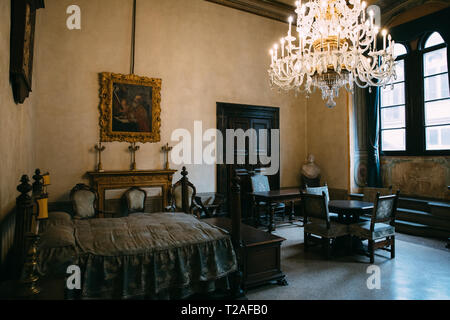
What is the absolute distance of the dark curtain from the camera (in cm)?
618

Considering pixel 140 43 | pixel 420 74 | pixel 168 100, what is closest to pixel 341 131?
pixel 420 74

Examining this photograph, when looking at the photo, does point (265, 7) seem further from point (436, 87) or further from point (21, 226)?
point (21, 226)

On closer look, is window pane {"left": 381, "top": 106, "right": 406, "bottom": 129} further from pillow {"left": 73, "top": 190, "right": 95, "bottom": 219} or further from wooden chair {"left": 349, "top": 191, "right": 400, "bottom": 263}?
pillow {"left": 73, "top": 190, "right": 95, "bottom": 219}

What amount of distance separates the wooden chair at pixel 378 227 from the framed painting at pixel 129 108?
390 cm

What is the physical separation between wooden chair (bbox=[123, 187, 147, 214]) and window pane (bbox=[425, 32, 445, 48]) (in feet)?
20.6

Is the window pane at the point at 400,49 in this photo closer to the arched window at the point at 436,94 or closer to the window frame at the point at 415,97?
the window frame at the point at 415,97

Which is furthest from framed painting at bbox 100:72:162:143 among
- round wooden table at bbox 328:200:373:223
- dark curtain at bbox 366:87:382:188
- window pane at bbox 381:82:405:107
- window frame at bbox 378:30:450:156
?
window frame at bbox 378:30:450:156

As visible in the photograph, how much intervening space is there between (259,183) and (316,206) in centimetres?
226

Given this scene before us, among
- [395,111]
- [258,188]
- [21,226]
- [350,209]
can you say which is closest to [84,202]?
[21,226]

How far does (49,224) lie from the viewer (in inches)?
114

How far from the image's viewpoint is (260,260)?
10.1 ft

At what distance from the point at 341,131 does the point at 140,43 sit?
190 inches
